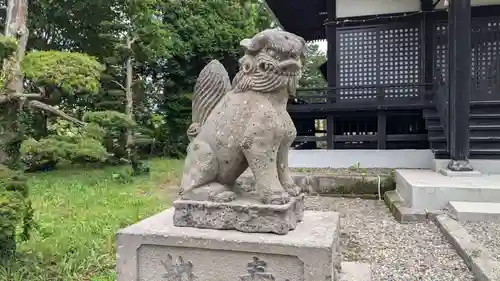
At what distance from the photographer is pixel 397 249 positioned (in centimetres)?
378

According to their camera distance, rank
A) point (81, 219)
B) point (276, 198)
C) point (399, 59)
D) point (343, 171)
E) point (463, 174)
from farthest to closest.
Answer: point (399, 59) < point (343, 171) < point (463, 174) < point (81, 219) < point (276, 198)

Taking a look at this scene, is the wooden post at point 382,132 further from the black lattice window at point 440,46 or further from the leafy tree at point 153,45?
the leafy tree at point 153,45

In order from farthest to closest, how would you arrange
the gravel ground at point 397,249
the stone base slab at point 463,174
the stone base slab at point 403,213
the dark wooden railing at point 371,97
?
the dark wooden railing at point 371,97 < the stone base slab at point 463,174 < the stone base slab at point 403,213 < the gravel ground at point 397,249

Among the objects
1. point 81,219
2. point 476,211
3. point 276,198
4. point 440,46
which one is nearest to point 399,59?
point 440,46

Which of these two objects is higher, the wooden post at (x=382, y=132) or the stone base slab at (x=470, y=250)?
the wooden post at (x=382, y=132)

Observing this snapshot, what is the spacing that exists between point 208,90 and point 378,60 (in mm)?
6344

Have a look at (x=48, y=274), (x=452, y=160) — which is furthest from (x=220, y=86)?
(x=452, y=160)

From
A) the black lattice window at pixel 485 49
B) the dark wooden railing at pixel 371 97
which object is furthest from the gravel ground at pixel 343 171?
the black lattice window at pixel 485 49

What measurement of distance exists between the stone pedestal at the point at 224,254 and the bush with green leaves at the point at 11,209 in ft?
2.50

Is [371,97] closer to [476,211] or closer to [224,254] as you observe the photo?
[476,211]

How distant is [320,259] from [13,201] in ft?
6.70

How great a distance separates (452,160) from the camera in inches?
224

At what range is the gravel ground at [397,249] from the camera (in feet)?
10.4

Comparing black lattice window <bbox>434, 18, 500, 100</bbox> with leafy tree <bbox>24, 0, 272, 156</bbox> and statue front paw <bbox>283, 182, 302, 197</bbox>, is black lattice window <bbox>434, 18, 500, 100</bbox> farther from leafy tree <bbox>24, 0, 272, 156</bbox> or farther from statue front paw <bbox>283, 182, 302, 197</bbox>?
leafy tree <bbox>24, 0, 272, 156</bbox>
